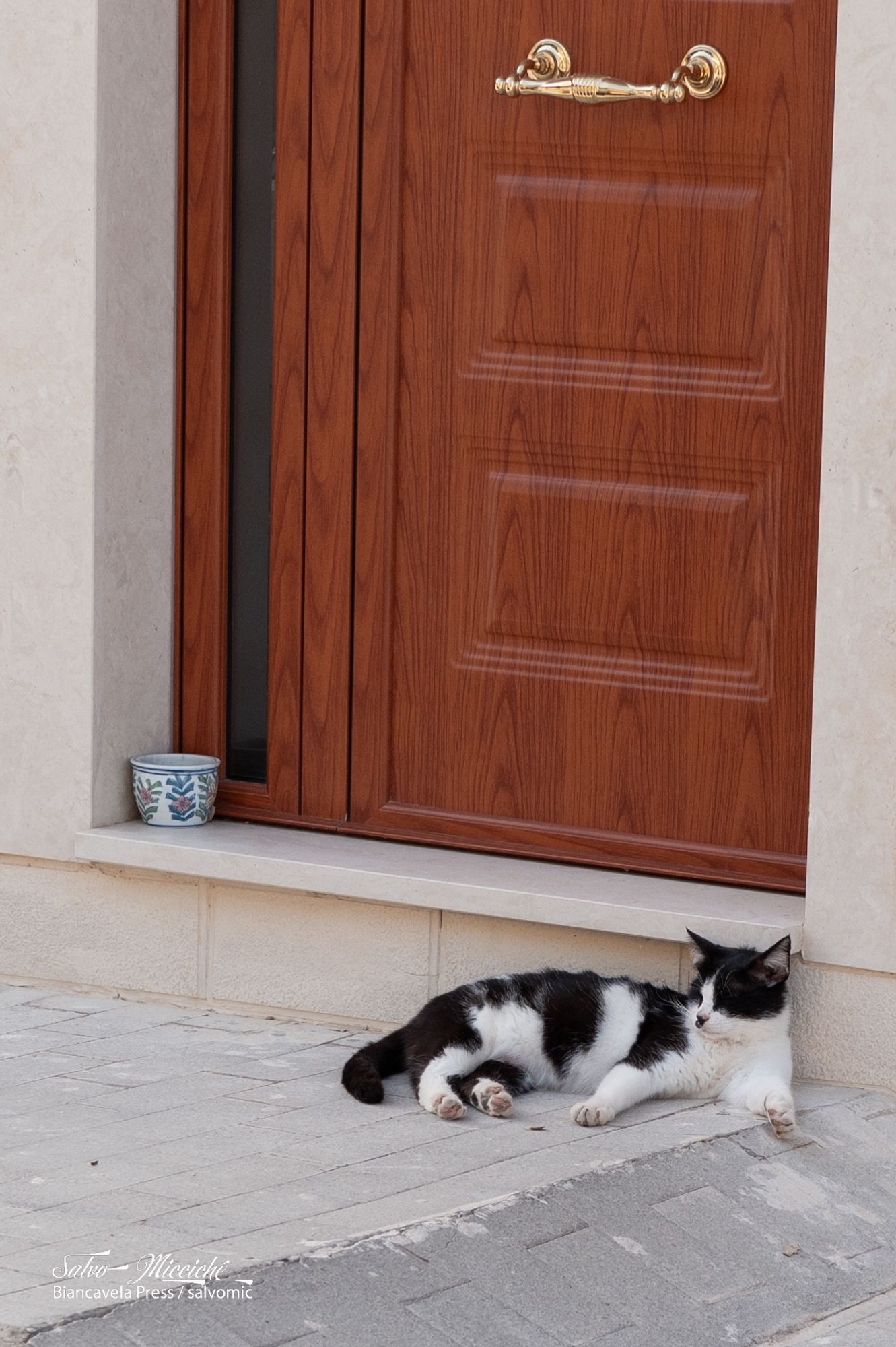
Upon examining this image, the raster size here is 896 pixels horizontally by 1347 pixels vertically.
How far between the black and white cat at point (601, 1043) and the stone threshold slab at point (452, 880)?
0.12 metres

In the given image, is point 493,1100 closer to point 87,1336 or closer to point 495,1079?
point 495,1079

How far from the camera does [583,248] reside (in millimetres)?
4070

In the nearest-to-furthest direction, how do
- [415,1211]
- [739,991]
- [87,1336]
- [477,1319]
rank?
1. [87,1336]
2. [477,1319]
3. [415,1211]
4. [739,991]

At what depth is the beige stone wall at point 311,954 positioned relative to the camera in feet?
12.4

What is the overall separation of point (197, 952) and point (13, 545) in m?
1.04

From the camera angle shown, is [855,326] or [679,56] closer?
[855,326]

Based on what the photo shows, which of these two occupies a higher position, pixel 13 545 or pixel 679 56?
pixel 679 56

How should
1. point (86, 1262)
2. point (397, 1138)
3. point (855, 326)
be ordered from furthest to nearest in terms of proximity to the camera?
point (855, 326) < point (397, 1138) < point (86, 1262)

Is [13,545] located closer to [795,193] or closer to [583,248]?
[583,248]

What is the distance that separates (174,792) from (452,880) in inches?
30.1

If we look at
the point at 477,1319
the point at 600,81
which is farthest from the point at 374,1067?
the point at 600,81

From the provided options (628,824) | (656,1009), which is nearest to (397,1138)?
(656,1009)

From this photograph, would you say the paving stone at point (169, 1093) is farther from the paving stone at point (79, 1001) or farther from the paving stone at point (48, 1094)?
the paving stone at point (79, 1001)

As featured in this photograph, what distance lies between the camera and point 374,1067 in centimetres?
369
